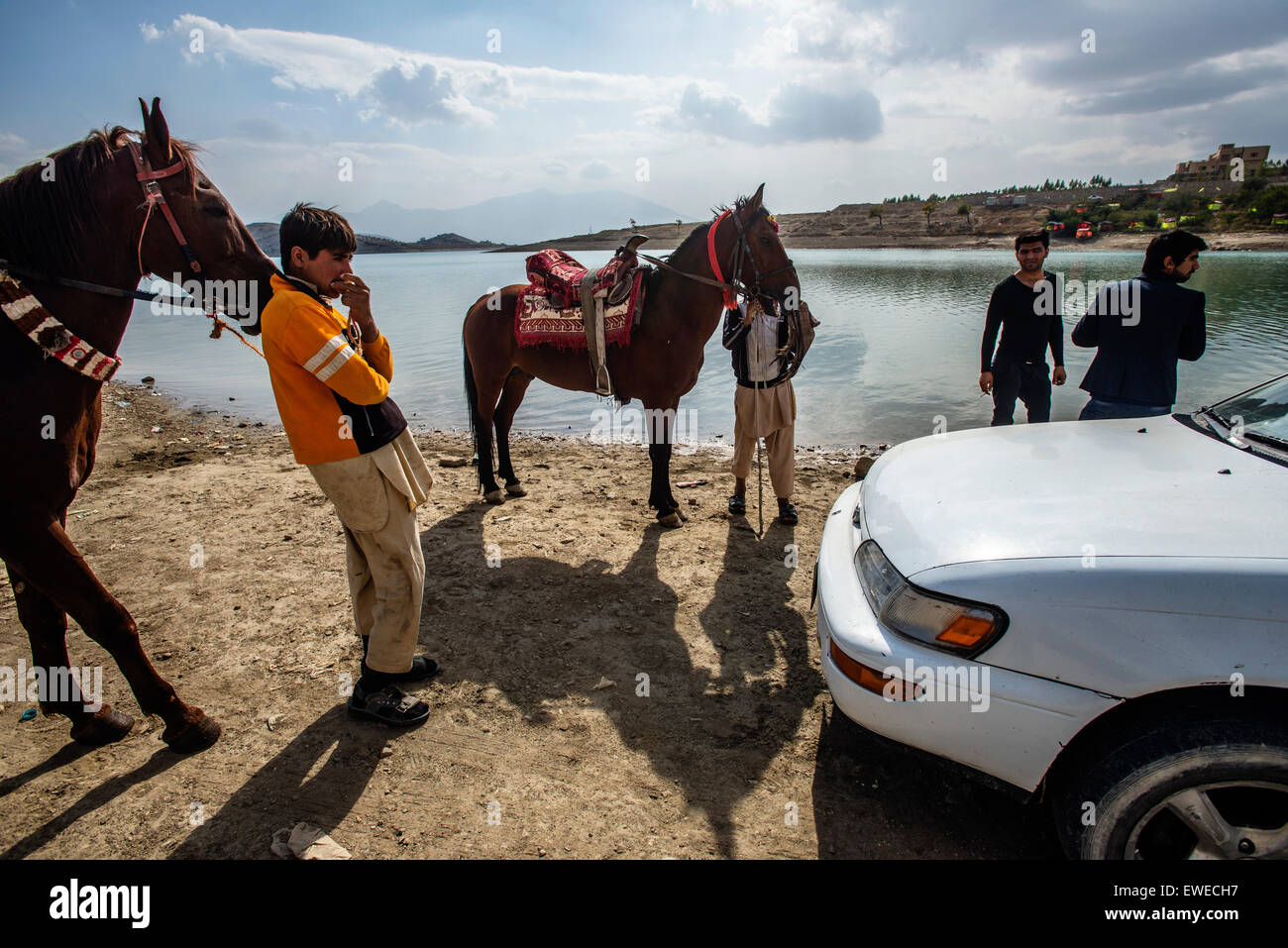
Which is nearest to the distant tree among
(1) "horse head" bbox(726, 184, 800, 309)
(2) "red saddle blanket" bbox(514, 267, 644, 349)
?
(1) "horse head" bbox(726, 184, 800, 309)

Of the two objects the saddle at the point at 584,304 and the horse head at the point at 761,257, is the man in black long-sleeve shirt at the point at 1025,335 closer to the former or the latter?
the horse head at the point at 761,257

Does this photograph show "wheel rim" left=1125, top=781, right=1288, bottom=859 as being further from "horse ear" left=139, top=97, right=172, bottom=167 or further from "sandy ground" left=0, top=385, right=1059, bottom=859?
"horse ear" left=139, top=97, right=172, bottom=167

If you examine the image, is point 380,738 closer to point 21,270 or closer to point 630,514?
point 21,270

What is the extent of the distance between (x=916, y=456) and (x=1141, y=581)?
4.18 feet

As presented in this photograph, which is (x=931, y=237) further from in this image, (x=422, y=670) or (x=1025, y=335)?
(x=422, y=670)

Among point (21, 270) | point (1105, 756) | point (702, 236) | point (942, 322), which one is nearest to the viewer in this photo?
point (1105, 756)

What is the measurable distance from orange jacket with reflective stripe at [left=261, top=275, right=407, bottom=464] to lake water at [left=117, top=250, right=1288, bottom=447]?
21.0ft

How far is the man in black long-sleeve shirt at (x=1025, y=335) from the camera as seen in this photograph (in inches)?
192

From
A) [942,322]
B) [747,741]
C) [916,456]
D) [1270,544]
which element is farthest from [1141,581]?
[942,322]

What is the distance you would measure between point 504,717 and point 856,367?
35.6ft

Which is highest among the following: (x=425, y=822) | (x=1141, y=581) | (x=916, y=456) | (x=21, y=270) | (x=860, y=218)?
(x=860, y=218)

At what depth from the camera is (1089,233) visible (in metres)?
41.9

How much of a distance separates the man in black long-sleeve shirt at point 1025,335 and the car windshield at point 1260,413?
7.22 ft

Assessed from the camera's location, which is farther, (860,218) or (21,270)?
(860,218)
